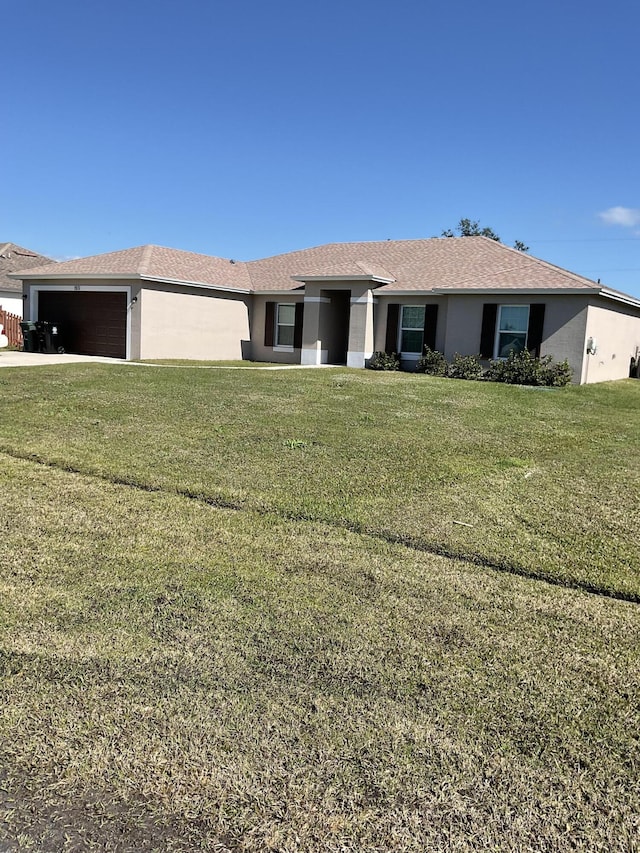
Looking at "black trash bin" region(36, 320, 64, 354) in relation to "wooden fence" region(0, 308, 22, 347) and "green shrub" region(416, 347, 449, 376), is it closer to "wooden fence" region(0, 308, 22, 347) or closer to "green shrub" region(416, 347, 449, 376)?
"wooden fence" region(0, 308, 22, 347)

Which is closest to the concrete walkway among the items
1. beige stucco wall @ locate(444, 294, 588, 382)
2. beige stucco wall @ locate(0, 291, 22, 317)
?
beige stucco wall @ locate(444, 294, 588, 382)

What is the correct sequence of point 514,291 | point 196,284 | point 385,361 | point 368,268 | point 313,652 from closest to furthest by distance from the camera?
point 313,652 → point 514,291 → point 385,361 → point 368,268 → point 196,284

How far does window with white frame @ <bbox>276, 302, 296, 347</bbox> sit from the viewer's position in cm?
2545

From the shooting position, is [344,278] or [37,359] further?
[344,278]

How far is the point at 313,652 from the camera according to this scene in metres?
3.72

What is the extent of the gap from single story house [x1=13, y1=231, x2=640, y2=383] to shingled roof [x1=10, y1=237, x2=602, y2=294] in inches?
2.6

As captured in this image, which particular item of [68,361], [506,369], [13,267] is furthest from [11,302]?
[506,369]

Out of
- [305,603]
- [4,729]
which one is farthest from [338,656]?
[4,729]

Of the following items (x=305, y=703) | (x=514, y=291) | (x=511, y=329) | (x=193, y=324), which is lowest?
(x=305, y=703)

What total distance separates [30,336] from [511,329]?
17.1 m

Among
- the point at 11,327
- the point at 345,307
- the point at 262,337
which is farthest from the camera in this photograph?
the point at 11,327

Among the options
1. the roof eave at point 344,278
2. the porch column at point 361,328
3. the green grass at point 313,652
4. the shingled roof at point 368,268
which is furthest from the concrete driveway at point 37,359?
the green grass at point 313,652

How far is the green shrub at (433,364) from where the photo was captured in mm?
20734

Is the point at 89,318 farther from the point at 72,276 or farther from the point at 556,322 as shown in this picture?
the point at 556,322
